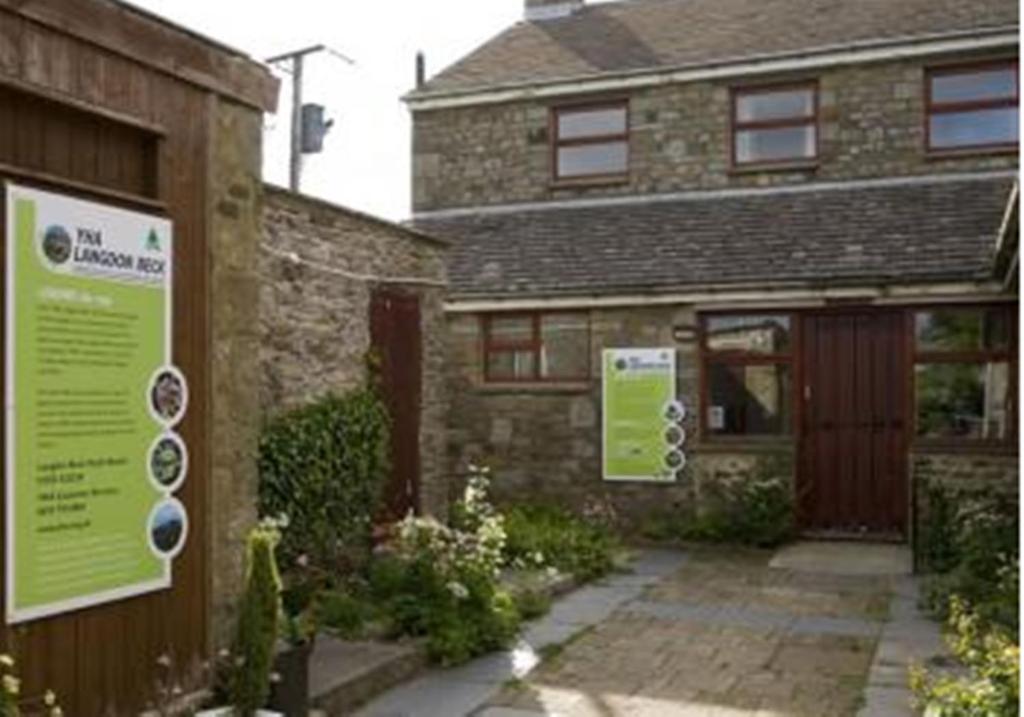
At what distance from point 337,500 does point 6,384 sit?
4.61 metres

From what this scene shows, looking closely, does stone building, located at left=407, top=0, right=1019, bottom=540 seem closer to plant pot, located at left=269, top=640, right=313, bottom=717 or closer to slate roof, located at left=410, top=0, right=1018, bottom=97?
slate roof, located at left=410, top=0, right=1018, bottom=97

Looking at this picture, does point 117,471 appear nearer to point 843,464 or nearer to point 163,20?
point 163,20

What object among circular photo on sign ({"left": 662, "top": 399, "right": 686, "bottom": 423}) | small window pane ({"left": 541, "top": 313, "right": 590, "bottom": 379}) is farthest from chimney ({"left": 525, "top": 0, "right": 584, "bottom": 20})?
circular photo on sign ({"left": 662, "top": 399, "right": 686, "bottom": 423})

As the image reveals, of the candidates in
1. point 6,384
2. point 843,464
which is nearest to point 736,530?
point 843,464

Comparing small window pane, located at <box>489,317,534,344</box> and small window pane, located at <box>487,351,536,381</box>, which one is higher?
small window pane, located at <box>489,317,534,344</box>

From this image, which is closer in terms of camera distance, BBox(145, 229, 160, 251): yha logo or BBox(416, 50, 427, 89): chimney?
BBox(145, 229, 160, 251): yha logo

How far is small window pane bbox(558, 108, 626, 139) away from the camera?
17.4m

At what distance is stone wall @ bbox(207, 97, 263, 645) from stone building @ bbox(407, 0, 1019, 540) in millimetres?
8822

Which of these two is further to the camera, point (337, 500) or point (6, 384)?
point (337, 500)

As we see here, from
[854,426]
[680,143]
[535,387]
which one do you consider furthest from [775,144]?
[535,387]

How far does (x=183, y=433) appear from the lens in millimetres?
6195

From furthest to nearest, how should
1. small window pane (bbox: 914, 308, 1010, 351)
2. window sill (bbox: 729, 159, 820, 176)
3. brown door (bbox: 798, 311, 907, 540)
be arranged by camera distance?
window sill (bbox: 729, 159, 820, 176), brown door (bbox: 798, 311, 907, 540), small window pane (bbox: 914, 308, 1010, 351)

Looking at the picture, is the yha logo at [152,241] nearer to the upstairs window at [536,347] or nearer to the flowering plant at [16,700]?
the flowering plant at [16,700]

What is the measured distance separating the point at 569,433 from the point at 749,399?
7.82 feet
